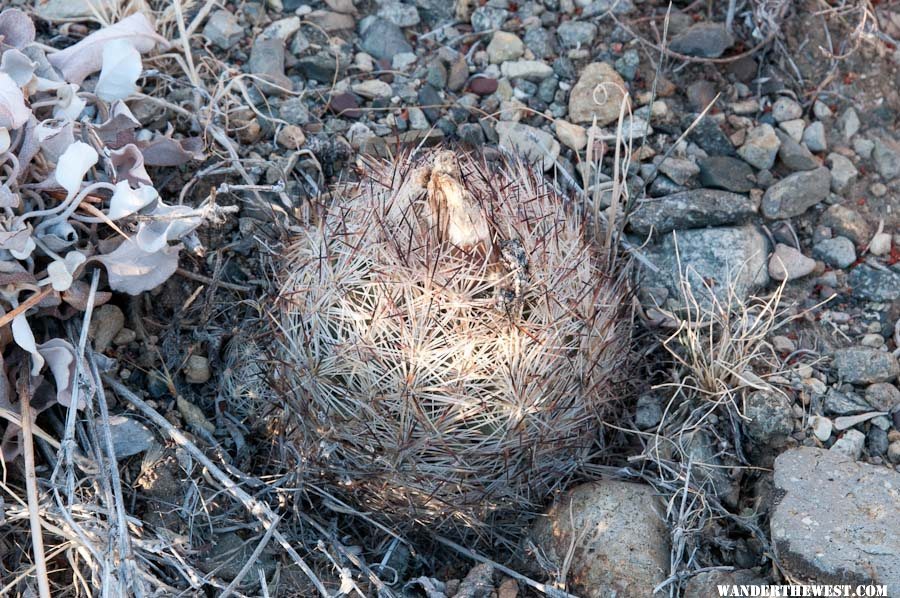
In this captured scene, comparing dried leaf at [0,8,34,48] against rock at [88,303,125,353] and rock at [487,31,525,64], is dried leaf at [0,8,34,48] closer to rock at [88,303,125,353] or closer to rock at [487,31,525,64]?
rock at [88,303,125,353]

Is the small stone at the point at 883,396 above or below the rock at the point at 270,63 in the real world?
below

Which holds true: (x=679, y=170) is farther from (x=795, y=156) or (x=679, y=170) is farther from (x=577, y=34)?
(x=577, y=34)

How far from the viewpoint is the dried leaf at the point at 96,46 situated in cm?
294

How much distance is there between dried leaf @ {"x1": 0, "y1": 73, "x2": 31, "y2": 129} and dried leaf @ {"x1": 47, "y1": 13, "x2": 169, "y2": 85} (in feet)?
1.28

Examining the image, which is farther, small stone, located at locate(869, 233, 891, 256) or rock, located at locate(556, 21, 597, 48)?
rock, located at locate(556, 21, 597, 48)

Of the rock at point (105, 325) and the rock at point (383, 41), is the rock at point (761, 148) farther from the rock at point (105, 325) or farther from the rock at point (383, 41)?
the rock at point (105, 325)

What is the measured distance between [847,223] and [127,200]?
2.35 metres

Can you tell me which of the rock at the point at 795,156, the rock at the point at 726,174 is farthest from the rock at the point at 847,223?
the rock at the point at 726,174

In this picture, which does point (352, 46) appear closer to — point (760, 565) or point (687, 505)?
point (687, 505)

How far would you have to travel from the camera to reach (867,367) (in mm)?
2842

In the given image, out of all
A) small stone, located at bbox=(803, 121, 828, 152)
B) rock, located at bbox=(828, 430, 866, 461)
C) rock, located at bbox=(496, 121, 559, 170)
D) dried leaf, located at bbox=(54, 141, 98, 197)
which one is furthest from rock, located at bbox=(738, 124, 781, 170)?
dried leaf, located at bbox=(54, 141, 98, 197)

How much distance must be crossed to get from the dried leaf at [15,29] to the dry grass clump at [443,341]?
1.15m

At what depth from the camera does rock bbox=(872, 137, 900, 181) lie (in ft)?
10.8

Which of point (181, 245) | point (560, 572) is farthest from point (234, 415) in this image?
point (560, 572)
